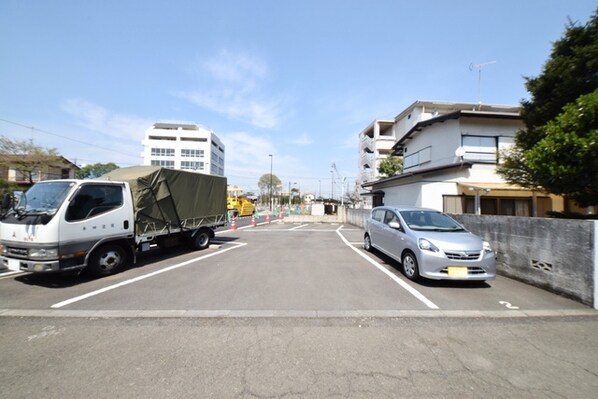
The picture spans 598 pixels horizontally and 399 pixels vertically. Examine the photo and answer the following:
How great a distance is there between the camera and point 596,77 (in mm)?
6906

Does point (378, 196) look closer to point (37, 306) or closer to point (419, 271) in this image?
point (419, 271)

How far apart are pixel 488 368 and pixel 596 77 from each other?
903cm

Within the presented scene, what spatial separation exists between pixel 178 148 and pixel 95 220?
60.8 metres

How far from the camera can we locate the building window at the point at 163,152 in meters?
59.6

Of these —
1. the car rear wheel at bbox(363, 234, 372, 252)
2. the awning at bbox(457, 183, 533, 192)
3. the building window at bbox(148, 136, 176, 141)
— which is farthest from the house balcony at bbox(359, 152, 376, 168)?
the building window at bbox(148, 136, 176, 141)

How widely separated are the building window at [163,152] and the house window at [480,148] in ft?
200

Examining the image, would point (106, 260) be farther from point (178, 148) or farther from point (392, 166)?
point (178, 148)

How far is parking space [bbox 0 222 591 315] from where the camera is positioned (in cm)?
404

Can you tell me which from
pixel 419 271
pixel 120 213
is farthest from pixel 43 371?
pixel 419 271

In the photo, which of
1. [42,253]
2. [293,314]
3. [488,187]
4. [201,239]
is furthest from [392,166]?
[42,253]

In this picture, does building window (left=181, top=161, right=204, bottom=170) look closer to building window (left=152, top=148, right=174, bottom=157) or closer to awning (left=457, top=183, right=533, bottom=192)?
building window (left=152, top=148, right=174, bottom=157)

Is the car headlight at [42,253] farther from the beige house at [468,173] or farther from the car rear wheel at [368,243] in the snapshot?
the beige house at [468,173]

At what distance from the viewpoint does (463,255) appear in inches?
192

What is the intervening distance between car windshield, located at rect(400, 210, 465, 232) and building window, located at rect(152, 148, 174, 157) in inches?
2504
